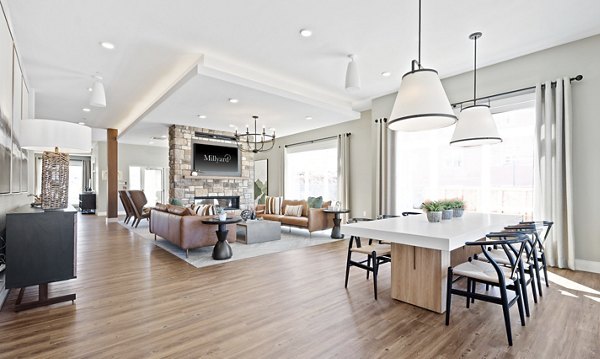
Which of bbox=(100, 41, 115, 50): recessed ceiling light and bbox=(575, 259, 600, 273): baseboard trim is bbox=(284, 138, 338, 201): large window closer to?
bbox=(575, 259, 600, 273): baseboard trim

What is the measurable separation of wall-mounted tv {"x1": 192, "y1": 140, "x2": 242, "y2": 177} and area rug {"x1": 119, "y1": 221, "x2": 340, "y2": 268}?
7.51ft

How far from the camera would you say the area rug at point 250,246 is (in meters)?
4.56

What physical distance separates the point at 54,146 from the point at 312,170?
707cm

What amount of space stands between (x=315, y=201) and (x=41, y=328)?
5380 mm

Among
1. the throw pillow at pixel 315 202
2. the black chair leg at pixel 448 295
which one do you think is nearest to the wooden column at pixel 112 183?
the throw pillow at pixel 315 202

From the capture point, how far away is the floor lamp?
2.81 metres

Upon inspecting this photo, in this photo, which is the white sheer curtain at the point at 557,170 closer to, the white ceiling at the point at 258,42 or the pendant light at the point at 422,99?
the white ceiling at the point at 258,42

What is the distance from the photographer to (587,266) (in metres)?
3.81

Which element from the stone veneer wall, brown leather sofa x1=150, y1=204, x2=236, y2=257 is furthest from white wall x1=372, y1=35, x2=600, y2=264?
the stone veneer wall

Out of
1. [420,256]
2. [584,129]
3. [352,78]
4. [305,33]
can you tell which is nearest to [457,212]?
[420,256]

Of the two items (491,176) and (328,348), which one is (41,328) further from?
(491,176)

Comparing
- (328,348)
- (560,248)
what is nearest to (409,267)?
(328,348)

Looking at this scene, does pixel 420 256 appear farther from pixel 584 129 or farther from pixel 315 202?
pixel 315 202

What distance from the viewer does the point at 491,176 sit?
4.95 metres
